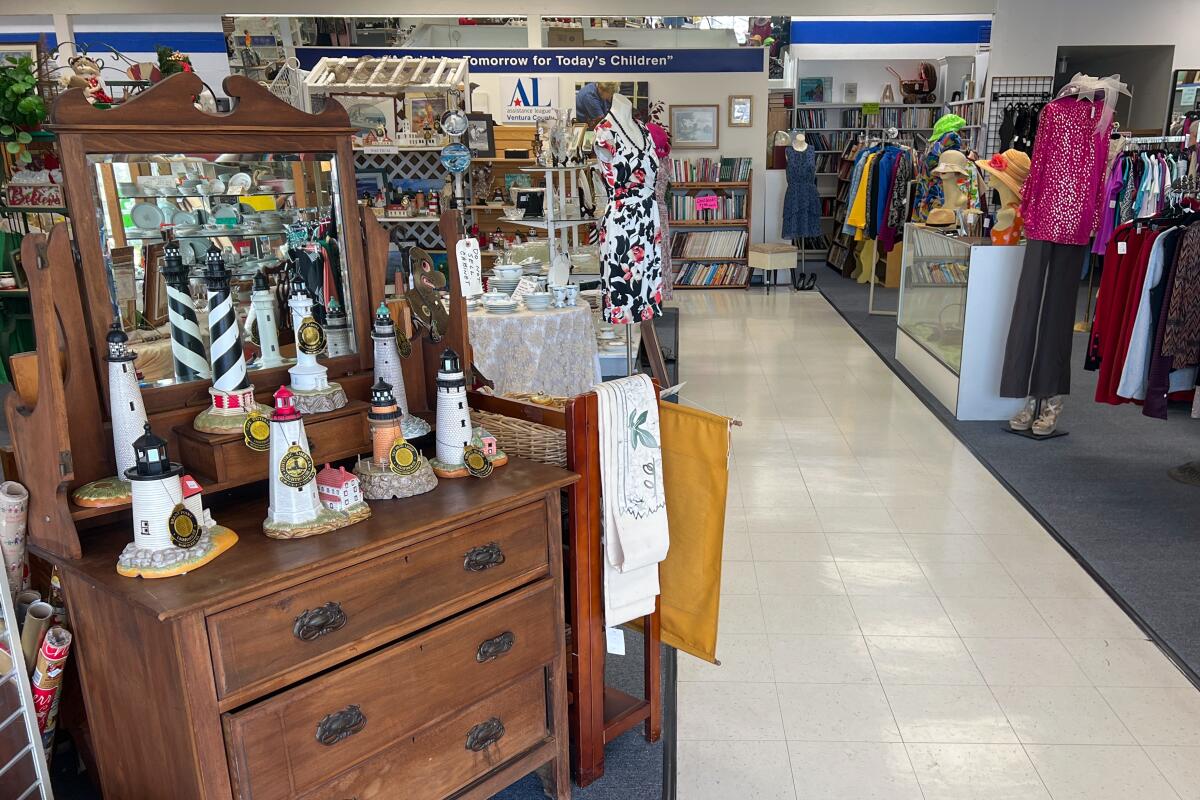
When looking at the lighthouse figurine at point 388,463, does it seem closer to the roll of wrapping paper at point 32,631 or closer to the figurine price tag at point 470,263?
the roll of wrapping paper at point 32,631

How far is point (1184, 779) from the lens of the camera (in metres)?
2.49

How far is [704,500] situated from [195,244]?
1.37 meters

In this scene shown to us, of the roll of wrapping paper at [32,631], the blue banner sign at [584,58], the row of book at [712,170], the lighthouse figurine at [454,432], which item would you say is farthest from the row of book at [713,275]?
the roll of wrapping paper at [32,631]

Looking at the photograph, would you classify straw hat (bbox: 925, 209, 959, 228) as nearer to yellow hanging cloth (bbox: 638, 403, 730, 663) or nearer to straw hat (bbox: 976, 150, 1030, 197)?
straw hat (bbox: 976, 150, 1030, 197)

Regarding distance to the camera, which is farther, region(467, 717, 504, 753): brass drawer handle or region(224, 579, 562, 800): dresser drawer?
region(467, 717, 504, 753): brass drawer handle

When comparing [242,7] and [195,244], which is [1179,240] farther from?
[242,7]

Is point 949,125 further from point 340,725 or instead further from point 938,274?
point 340,725

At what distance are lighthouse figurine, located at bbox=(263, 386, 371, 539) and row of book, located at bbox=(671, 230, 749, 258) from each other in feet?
32.9

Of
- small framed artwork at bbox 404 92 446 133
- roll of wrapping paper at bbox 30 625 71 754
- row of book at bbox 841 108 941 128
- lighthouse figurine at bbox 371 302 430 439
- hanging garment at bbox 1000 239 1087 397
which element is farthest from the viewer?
row of book at bbox 841 108 941 128

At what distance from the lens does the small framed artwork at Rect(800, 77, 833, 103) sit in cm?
1291

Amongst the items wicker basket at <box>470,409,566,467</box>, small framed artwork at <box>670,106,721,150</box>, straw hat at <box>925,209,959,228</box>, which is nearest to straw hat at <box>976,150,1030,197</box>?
straw hat at <box>925,209,959,228</box>

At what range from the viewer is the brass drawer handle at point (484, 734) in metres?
2.10

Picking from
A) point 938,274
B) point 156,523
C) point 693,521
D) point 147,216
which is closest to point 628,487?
point 693,521

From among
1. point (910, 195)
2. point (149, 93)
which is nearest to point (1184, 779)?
point (149, 93)
